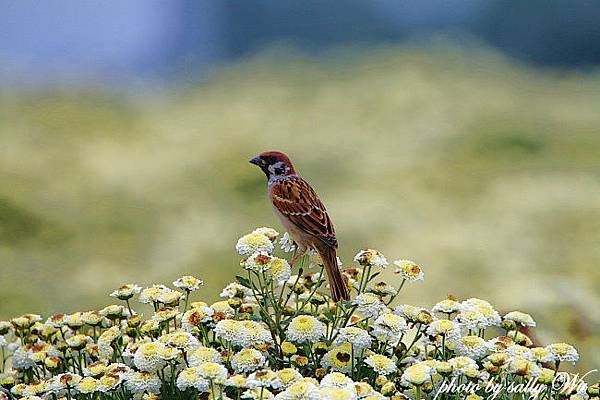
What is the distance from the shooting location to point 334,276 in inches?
51.9

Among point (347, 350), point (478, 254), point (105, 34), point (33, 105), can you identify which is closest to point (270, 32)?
point (105, 34)

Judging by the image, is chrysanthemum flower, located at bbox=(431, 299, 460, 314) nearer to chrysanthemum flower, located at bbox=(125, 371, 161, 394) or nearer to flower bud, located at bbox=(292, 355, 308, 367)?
flower bud, located at bbox=(292, 355, 308, 367)

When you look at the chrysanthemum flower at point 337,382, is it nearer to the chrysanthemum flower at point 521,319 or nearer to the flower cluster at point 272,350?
the flower cluster at point 272,350

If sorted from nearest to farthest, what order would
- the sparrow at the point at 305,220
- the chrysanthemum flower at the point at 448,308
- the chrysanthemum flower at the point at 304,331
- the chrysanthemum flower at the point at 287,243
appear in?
the chrysanthemum flower at the point at 304,331, the chrysanthemum flower at the point at 448,308, the sparrow at the point at 305,220, the chrysanthemum flower at the point at 287,243

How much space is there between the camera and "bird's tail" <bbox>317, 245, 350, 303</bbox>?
51.1 inches

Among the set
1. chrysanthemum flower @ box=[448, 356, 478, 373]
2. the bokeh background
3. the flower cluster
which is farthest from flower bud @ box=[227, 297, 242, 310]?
the bokeh background

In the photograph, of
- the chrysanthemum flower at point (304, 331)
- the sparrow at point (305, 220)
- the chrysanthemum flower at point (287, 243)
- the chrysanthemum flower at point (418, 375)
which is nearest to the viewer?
the chrysanthemum flower at point (418, 375)

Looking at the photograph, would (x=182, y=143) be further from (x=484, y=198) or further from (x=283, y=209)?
(x=283, y=209)

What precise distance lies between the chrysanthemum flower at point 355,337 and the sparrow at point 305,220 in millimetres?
131

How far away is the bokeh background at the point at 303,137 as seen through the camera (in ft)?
8.96

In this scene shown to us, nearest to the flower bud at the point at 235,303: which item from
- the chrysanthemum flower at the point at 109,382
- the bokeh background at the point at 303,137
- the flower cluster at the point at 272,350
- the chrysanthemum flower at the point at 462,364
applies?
the flower cluster at the point at 272,350

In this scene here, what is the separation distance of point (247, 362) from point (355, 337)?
0.17 m

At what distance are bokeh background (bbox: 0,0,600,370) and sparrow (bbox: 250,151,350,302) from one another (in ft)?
3.73

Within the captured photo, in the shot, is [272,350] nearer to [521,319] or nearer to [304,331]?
[304,331]
